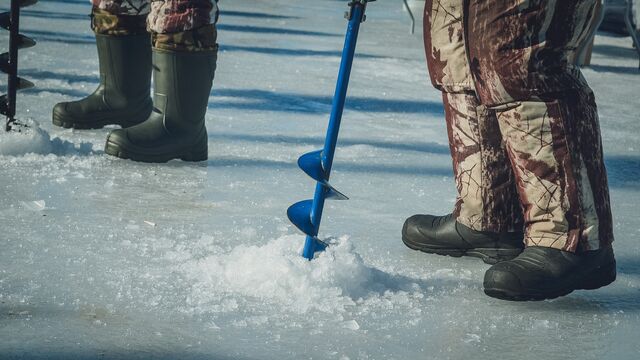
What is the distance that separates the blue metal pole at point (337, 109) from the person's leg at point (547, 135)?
270 millimetres

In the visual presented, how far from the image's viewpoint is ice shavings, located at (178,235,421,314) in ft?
6.84

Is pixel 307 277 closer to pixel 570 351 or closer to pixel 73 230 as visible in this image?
pixel 570 351

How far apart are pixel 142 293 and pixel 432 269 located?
2.44ft

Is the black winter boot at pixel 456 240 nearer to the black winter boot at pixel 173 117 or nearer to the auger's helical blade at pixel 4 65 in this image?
the black winter boot at pixel 173 117

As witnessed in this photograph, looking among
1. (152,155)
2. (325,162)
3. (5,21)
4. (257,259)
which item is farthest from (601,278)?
Result: (5,21)

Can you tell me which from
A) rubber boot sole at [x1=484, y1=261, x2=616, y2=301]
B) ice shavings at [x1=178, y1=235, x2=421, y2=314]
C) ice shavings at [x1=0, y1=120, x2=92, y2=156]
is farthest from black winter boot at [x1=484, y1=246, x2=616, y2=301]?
ice shavings at [x1=0, y1=120, x2=92, y2=156]

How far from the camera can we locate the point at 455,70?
95.4 inches

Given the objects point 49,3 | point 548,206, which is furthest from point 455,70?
point 49,3

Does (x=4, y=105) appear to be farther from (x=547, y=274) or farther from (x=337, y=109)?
(x=547, y=274)

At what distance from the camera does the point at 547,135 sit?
217 cm

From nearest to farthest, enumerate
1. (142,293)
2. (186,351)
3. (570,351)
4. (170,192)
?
(186,351)
(570,351)
(142,293)
(170,192)

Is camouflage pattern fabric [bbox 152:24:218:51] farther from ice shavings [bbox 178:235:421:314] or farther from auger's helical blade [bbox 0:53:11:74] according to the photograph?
ice shavings [bbox 178:235:421:314]

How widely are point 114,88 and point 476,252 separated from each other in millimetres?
1763

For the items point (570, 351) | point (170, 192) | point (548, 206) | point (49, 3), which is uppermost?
point (548, 206)
